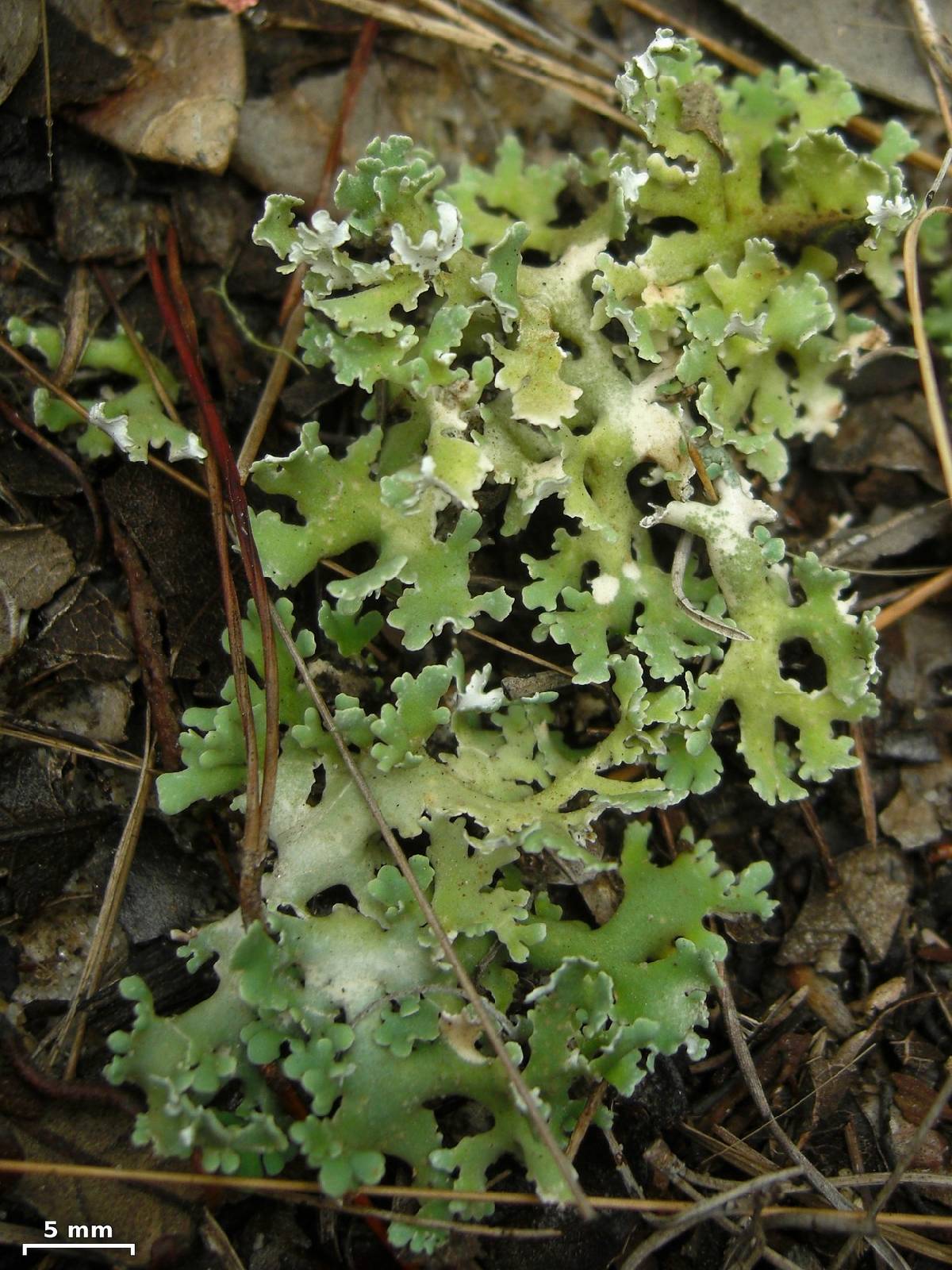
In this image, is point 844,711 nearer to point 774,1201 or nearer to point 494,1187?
point 774,1201

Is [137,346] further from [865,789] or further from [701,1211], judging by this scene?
[701,1211]

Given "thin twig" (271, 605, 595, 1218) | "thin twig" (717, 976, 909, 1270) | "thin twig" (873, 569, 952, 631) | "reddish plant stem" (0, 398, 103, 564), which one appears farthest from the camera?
"thin twig" (873, 569, 952, 631)

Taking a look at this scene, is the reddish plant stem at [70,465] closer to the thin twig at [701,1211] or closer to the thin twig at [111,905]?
the thin twig at [111,905]

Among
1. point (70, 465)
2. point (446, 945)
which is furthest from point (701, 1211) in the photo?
point (70, 465)

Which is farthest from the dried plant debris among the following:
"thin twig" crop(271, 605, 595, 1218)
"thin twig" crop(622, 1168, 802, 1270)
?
"thin twig" crop(622, 1168, 802, 1270)

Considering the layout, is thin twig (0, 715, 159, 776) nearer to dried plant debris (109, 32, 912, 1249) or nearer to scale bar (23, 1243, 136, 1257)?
dried plant debris (109, 32, 912, 1249)

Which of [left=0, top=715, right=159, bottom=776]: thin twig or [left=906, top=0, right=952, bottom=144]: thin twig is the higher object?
[left=906, top=0, right=952, bottom=144]: thin twig
